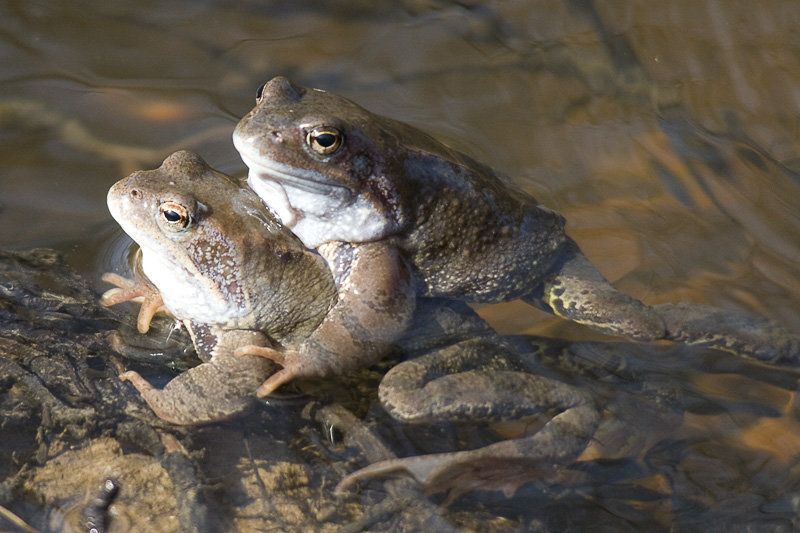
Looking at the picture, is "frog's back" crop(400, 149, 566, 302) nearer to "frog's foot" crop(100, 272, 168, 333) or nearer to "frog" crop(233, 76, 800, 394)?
"frog" crop(233, 76, 800, 394)

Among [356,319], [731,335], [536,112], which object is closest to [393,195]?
[356,319]

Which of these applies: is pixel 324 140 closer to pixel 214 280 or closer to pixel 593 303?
pixel 214 280

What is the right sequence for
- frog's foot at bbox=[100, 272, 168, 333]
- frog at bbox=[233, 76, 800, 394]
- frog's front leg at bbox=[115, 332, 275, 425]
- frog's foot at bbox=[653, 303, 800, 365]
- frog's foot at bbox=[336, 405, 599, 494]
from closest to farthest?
1. frog's foot at bbox=[336, 405, 599, 494]
2. frog's front leg at bbox=[115, 332, 275, 425]
3. frog at bbox=[233, 76, 800, 394]
4. frog's foot at bbox=[100, 272, 168, 333]
5. frog's foot at bbox=[653, 303, 800, 365]

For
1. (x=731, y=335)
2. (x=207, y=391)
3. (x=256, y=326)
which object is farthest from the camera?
A: (x=731, y=335)

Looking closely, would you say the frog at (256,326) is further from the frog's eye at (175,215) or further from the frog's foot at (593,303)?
the frog's foot at (593,303)

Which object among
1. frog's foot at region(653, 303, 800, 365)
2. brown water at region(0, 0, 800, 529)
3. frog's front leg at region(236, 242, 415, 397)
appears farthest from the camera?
brown water at region(0, 0, 800, 529)

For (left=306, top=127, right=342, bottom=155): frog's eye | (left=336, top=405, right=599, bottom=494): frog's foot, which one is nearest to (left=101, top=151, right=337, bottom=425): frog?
(left=306, top=127, right=342, bottom=155): frog's eye
